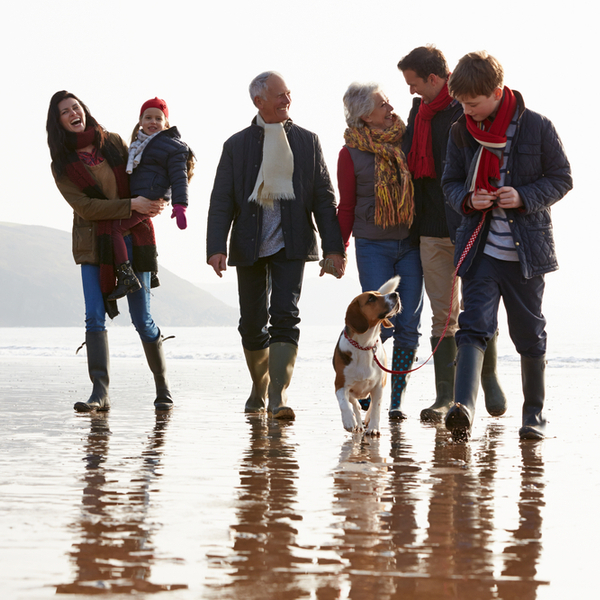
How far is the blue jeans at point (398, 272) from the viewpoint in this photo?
17.5ft

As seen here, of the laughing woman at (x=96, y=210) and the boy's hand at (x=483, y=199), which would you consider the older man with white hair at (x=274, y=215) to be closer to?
the laughing woman at (x=96, y=210)

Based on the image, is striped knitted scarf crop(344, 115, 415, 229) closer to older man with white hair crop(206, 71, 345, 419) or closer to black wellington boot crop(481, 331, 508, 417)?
older man with white hair crop(206, 71, 345, 419)

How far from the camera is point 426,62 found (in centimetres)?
503

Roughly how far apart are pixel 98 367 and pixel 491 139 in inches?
124

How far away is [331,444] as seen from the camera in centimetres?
410

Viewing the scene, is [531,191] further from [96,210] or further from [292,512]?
[96,210]

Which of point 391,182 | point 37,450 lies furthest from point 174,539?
point 391,182

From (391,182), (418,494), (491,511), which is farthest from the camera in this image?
(391,182)

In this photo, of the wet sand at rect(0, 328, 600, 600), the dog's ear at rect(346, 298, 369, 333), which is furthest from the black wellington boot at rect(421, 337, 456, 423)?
the dog's ear at rect(346, 298, 369, 333)

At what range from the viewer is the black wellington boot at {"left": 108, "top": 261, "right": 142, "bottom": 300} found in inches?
220

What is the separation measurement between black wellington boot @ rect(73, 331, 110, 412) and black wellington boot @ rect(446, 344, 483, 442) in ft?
8.72

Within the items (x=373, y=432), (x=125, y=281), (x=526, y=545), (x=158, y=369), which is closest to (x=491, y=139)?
(x=373, y=432)

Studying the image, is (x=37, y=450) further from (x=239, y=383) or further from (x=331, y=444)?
(x=239, y=383)

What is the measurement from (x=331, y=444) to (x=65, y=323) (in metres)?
188
